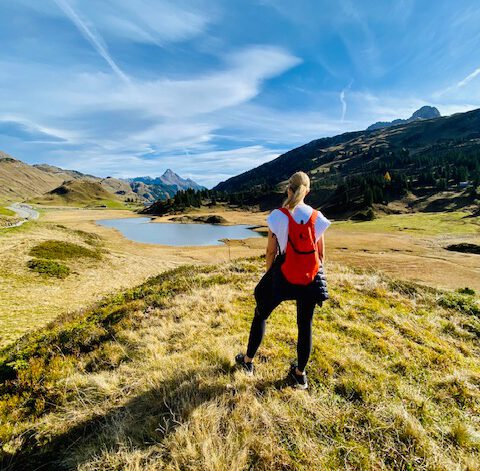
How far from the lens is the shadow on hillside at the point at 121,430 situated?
3.25 m

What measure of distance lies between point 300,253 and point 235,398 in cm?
233

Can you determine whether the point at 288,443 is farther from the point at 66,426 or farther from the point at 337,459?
the point at 66,426

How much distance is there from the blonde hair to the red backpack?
139 millimetres

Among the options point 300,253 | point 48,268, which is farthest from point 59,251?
point 300,253

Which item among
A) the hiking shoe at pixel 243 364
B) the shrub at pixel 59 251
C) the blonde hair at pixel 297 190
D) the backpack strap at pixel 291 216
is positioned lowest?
the hiking shoe at pixel 243 364

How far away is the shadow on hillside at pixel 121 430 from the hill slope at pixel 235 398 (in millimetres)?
17

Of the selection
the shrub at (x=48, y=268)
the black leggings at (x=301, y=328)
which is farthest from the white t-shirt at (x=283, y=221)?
the shrub at (x=48, y=268)

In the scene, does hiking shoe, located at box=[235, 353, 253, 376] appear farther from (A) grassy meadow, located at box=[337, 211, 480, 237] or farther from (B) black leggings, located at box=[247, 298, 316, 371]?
(A) grassy meadow, located at box=[337, 211, 480, 237]

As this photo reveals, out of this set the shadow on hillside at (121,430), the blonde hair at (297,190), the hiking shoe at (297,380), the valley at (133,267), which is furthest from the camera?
the valley at (133,267)

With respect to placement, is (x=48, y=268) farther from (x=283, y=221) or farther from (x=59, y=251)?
(x=283, y=221)

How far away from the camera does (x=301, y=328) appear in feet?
13.3

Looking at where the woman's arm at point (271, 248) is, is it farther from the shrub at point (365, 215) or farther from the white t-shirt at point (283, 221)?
the shrub at point (365, 215)

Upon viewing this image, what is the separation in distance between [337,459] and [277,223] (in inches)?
114

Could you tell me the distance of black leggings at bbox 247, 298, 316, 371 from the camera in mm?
3932
